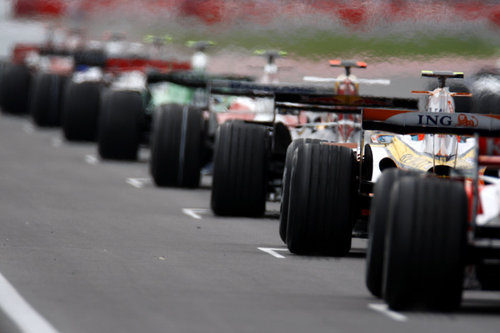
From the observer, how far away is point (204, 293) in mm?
8844

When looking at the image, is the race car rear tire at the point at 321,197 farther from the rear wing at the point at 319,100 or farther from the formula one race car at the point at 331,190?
the rear wing at the point at 319,100

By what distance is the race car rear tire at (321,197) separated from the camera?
35.1 ft

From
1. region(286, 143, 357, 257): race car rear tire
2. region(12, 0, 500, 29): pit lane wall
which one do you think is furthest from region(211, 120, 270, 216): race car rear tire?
region(286, 143, 357, 257): race car rear tire

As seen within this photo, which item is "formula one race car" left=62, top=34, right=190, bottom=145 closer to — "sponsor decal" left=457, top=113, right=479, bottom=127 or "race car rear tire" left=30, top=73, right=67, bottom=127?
"race car rear tire" left=30, top=73, right=67, bottom=127

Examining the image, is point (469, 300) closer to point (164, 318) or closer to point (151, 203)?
→ point (164, 318)

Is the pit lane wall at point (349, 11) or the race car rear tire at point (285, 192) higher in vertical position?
the pit lane wall at point (349, 11)

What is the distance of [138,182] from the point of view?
1784 cm

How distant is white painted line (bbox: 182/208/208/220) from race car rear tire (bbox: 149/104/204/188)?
7.36 feet

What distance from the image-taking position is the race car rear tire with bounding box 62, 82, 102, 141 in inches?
921

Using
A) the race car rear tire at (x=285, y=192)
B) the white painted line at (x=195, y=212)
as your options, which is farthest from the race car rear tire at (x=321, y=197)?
the white painted line at (x=195, y=212)

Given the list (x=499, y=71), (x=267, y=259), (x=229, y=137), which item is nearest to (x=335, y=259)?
(x=267, y=259)

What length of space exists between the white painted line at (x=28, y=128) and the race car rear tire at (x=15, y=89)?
5.89 ft

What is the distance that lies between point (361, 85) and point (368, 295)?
706 centimetres

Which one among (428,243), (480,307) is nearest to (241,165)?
(480,307)
